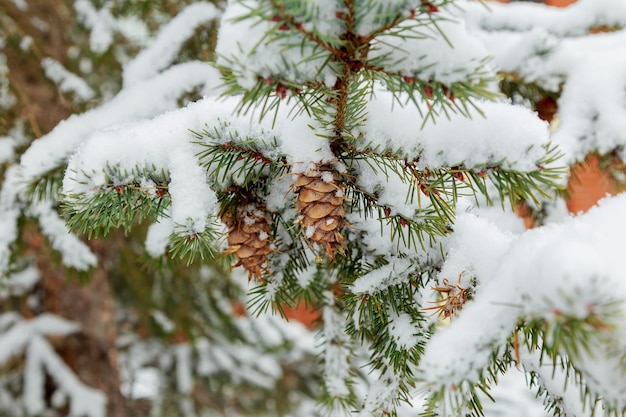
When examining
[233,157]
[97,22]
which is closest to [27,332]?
[97,22]

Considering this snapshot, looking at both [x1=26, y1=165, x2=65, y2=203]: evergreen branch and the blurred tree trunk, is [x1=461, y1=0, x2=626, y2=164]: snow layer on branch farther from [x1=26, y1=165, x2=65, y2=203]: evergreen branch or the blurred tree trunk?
the blurred tree trunk

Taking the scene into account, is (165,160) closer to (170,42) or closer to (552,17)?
(170,42)

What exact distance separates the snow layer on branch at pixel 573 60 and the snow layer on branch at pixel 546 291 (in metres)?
0.64

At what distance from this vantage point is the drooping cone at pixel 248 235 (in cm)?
94

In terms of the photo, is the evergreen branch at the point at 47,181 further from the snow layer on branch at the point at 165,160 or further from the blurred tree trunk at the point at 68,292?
the blurred tree trunk at the point at 68,292

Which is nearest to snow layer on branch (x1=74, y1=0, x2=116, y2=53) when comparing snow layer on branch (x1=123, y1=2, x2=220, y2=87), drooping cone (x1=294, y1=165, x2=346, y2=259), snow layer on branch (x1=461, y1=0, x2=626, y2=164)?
snow layer on branch (x1=123, y1=2, x2=220, y2=87)

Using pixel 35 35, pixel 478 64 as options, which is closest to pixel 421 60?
pixel 478 64

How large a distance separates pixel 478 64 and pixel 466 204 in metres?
0.46

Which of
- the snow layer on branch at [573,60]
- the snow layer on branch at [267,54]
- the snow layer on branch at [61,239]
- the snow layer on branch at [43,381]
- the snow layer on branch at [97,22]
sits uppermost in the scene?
the snow layer on branch at [267,54]

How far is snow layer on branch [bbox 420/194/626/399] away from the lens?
55 centimetres

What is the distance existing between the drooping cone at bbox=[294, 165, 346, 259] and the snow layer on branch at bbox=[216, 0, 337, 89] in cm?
19

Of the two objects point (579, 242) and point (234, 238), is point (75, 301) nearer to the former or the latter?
point (234, 238)

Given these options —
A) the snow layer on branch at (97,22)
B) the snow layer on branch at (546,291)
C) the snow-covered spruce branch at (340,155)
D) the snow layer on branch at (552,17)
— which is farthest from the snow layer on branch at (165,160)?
the snow layer on branch at (97,22)

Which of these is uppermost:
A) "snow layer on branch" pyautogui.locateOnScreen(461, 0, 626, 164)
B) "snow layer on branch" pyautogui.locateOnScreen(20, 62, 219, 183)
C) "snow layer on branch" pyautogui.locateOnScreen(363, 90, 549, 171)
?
"snow layer on branch" pyautogui.locateOnScreen(363, 90, 549, 171)
